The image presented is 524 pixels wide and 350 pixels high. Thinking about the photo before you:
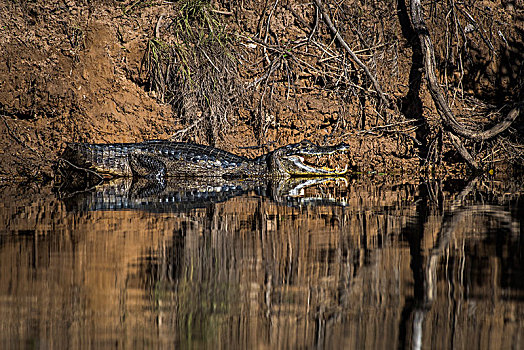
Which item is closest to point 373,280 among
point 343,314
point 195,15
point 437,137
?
point 343,314

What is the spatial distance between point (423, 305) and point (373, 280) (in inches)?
16.4

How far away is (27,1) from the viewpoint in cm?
1034

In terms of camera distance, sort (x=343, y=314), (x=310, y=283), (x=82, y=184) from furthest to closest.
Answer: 1. (x=82, y=184)
2. (x=310, y=283)
3. (x=343, y=314)

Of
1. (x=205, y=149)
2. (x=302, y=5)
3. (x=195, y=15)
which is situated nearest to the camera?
(x=205, y=149)

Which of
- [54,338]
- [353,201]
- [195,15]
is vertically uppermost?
[195,15]

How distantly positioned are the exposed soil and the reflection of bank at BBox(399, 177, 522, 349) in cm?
429

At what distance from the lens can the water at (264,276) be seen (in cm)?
228

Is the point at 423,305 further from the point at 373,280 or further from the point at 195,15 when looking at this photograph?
the point at 195,15

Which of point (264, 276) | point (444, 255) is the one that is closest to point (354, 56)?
point (444, 255)

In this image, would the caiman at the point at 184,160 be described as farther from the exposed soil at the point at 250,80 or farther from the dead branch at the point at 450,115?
the dead branch at the point at 450,115

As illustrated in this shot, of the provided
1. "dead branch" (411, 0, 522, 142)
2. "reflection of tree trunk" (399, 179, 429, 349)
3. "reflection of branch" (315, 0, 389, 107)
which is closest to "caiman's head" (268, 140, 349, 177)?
"reflection of branch" (315, 0, 389, 107)

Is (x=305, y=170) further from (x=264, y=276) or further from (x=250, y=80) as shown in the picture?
(x=264, y=276)

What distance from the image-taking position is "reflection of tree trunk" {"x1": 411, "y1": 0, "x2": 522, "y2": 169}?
9.05m

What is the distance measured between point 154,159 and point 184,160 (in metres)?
0.47
